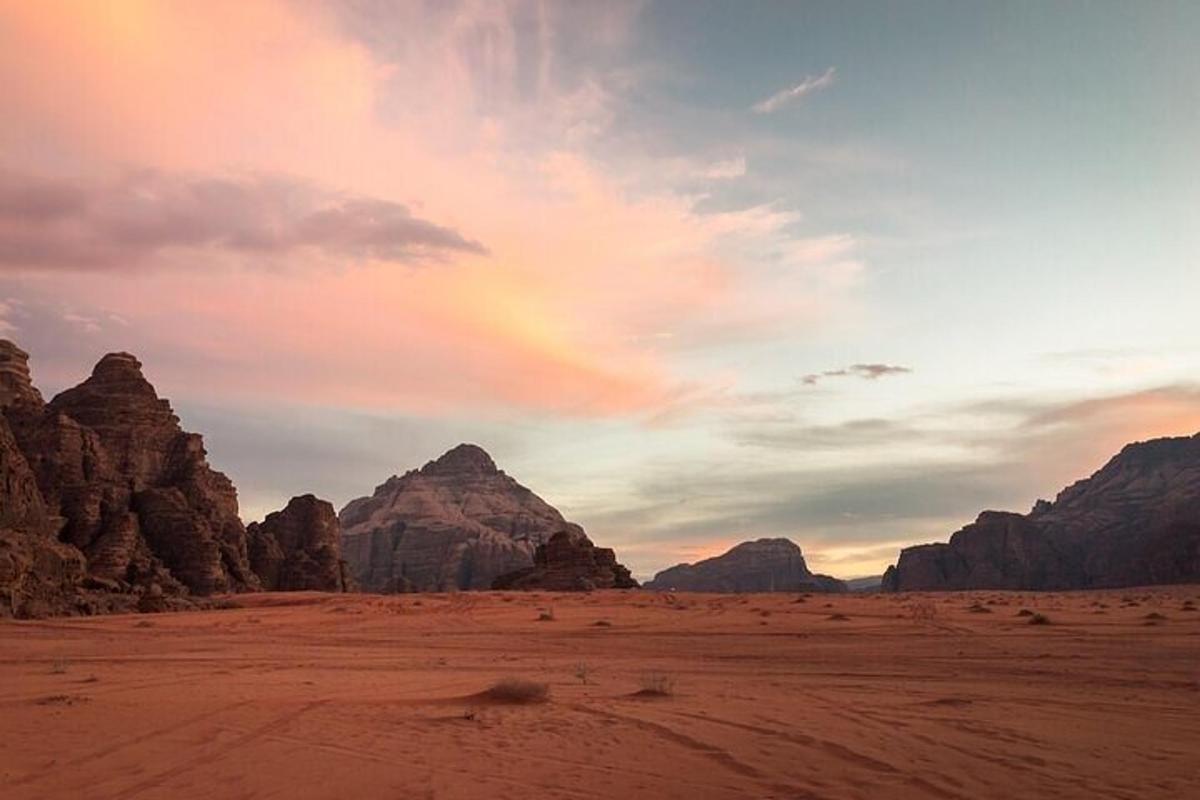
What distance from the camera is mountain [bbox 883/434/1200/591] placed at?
9800 centimetres

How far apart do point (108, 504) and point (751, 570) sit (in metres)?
132

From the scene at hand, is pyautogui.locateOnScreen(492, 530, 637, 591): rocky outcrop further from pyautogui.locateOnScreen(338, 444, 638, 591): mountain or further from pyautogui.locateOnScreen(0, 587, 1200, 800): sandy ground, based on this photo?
pyautogui.locateOnScreen(0, 587, 1200, 800): sandy ground

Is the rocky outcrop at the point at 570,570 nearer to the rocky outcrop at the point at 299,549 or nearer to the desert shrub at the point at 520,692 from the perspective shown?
the rocky outcrop at the point at 299,549

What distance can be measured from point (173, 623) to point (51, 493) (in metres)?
28.7

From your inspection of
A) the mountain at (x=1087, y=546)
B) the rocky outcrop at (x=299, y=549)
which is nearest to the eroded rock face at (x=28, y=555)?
the rocky outcrop at (x=299, y=549)

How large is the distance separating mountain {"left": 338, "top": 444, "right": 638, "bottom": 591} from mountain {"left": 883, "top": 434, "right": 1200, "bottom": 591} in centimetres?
5903

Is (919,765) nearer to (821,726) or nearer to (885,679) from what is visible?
(821,726)

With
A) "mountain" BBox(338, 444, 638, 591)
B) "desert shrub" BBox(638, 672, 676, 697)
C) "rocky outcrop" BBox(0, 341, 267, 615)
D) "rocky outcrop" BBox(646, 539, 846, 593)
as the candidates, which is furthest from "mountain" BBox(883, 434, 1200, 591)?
"desert shrub" BBox(638, 672, 676, 697)

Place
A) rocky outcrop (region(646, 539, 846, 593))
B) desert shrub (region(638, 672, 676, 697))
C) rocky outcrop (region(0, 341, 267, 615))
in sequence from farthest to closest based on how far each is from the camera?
rocky outcrop (region(646, 539, 846, 593)) → rocky outcrop (region(0, 341, 267, 615)) → desert shrub (region(638, 672, 676, 697))

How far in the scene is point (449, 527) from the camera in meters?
132

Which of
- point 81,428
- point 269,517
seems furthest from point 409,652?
point 269,517

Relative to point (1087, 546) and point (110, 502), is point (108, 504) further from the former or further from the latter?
point (1087, 546)

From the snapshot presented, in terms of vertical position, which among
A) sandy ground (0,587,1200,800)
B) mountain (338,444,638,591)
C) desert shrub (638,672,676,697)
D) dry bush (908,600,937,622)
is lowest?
sandy ground (0,587,1200,800)

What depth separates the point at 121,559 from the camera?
170ft
